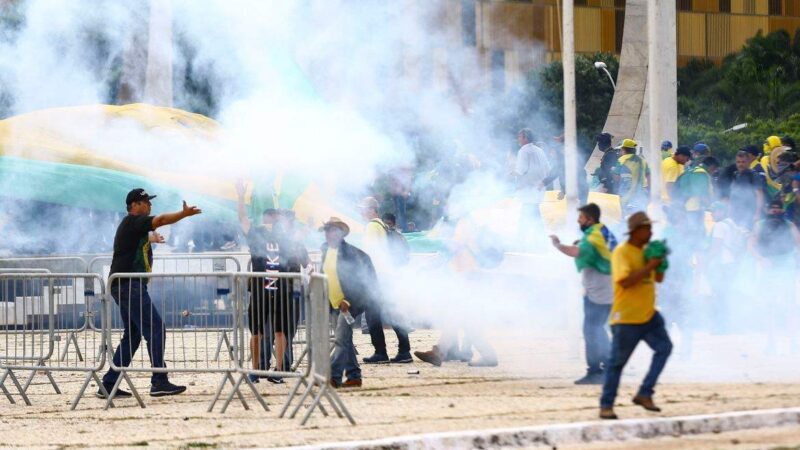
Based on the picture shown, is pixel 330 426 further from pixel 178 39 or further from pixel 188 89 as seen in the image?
pixel 188 89

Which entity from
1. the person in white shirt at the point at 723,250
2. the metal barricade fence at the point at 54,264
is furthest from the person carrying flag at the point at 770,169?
the metal barricade fence at the point at 54,264

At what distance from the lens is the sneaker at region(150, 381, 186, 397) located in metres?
13.3

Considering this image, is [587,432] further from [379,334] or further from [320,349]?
[379,334]

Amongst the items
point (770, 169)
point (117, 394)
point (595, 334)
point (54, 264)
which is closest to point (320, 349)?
point (595, 334)

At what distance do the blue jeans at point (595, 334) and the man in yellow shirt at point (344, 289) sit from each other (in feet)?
6.69

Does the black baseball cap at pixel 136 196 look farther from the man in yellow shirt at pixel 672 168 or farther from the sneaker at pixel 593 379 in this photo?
the man in yellow shirt at pixel 672 168

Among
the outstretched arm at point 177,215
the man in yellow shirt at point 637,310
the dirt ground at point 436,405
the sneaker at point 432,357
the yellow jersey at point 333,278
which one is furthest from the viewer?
the sneaker at point 432,357

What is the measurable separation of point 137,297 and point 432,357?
11.4ft

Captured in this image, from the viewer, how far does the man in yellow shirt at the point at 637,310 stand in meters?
10.7

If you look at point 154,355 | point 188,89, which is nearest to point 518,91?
point 188,89

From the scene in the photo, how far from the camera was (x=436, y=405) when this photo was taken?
38.8 ft

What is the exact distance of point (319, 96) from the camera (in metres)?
19.4

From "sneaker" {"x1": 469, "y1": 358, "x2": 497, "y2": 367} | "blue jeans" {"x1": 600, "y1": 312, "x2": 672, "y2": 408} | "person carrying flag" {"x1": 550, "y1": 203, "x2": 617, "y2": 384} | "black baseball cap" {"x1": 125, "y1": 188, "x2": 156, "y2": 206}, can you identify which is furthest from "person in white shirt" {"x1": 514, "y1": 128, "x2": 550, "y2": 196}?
"blue jeans" {"x1": 600, "y1": 312, "x2": 672, "y2": 408}

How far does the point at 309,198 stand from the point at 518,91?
22.3 m
